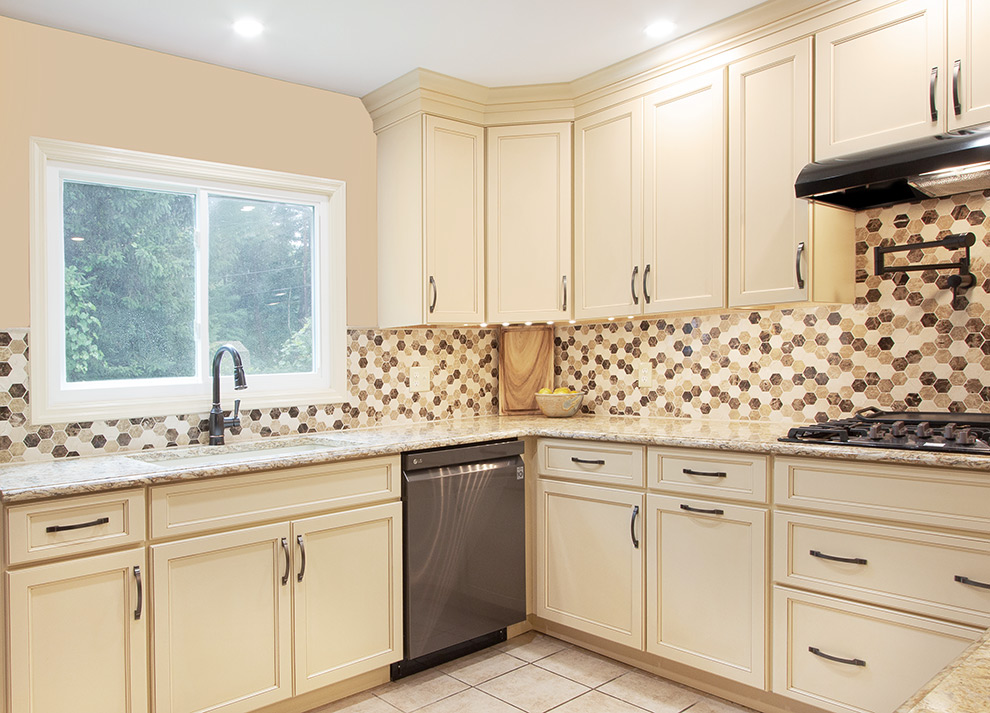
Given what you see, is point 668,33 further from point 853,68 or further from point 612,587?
point 612,587

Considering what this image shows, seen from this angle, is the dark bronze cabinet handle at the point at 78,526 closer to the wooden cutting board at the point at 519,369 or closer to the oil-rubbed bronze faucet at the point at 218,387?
the oil-rubbed bronze faucet at the point at 218,387

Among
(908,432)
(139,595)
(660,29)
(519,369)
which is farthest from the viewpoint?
(519,369)

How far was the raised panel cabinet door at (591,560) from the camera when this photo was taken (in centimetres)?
271

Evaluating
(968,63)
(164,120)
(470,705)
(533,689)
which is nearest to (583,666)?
(533,689)

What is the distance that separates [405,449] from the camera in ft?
8.68

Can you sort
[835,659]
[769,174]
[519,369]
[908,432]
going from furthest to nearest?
[519,369] → [769,174] → [908,432] → [835,659]

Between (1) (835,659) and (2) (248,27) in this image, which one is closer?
(1) (835,659)

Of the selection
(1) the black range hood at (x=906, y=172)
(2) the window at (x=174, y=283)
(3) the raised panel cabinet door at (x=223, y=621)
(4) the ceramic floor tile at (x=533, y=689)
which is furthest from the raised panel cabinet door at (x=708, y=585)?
(2) the window at (x=174, y=283)

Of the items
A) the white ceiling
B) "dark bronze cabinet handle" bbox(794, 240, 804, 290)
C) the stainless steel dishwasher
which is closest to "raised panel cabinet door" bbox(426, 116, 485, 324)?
the white ceiling

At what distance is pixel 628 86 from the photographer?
305 centimetres

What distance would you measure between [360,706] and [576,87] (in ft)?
8.85

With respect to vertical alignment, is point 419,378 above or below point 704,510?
above

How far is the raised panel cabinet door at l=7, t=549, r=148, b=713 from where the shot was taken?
6.18 feet

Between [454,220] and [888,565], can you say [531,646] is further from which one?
[454,220]
